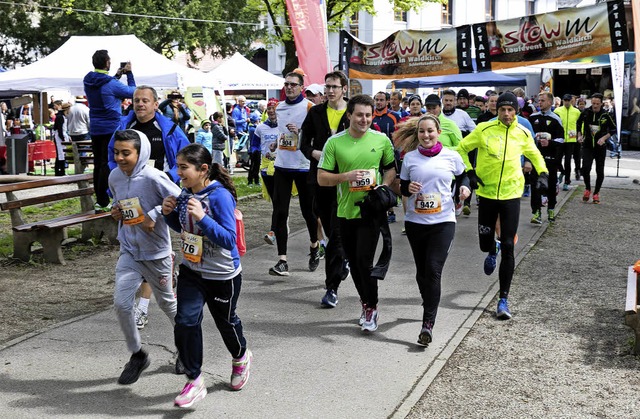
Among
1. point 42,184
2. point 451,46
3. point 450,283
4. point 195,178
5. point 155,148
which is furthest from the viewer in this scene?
point 451,46

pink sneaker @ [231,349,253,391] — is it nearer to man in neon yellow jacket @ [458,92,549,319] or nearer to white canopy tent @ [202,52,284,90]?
man in neon yellow jacket @ [458,92,549,319]

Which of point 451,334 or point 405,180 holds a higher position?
point 405,180

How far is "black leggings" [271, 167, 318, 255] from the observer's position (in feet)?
29.0

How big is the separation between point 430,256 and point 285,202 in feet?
8.89

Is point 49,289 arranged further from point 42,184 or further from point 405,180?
point 405,180

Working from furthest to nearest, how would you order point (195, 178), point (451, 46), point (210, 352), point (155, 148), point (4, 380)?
point (451, 46) → point (155, 148) → point (210, 352) → point (4, 380) → point (195, 178)

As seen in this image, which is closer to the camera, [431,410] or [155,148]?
[431,410]

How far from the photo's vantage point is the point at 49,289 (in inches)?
330

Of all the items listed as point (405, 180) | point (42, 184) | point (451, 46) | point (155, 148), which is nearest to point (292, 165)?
point (155, 148)

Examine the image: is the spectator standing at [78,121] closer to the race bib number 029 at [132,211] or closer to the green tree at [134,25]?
the race bib number 029 at [132,211]

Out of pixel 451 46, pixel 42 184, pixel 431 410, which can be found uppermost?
pixel 451 46

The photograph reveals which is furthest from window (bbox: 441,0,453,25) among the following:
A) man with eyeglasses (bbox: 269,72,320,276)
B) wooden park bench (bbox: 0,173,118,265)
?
man with eyeglasses (bbox: 269,72,320,276)

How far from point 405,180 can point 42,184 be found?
4.94 metres

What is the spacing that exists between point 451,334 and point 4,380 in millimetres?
3300
